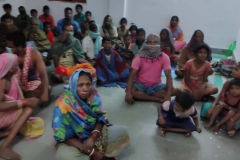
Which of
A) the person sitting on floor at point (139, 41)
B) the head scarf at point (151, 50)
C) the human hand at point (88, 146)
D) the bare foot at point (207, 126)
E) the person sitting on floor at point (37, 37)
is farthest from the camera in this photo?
the person sitting on floor at point (37, 37)

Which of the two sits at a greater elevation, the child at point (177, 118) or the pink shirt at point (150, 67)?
the pink shirt at point (150, 67)

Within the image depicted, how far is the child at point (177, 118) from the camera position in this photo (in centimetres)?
232

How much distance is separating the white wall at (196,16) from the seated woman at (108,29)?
3.79 feet

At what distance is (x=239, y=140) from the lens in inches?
96.7

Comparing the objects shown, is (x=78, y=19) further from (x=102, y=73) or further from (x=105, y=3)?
(x=102, y=73)

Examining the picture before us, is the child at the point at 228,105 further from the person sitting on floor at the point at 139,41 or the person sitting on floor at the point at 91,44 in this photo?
the person sitting on floor at the point at 91,44

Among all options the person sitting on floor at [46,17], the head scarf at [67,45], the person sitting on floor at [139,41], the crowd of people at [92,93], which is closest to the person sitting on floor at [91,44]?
the crowd of people at [92,93]

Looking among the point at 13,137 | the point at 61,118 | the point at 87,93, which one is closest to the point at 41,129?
the point at 13,137

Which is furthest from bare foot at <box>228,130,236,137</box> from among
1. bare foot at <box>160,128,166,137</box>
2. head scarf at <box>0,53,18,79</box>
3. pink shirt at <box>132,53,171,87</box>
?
head scarf at <box>0,53,18,79</box>

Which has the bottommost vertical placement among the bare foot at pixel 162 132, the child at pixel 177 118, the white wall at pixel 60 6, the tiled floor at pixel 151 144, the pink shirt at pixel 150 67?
the tiled floor at pixel 151 144

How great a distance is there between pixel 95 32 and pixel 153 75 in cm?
176

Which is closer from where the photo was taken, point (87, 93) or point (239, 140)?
point (87, 93)

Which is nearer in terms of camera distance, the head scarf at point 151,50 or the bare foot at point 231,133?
the bare foot at point 231,133

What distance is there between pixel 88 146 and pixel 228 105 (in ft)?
5.29
